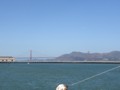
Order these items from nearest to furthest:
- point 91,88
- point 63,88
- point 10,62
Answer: point 63,88, point 91,88, point 10,62

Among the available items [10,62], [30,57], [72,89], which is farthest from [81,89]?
[30,57]

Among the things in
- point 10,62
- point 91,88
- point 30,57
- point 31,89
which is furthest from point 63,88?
point 30,57

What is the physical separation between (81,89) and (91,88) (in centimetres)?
146

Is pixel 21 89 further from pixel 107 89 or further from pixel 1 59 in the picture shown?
pixel 1 59

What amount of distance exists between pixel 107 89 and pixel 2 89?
946 centimetres

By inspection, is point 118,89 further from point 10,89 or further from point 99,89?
point 10,89

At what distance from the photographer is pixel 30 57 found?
19862cm

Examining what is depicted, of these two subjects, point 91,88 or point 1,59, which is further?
point 1,59

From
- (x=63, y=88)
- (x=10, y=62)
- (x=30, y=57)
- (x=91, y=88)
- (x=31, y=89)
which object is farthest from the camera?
(x=30, y=57)

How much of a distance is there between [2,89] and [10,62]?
144628mm

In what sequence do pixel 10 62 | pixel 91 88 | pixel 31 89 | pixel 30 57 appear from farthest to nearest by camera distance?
pixel 30 57 → pixel 10 62 → pixel 91 88 → pixel 31 89

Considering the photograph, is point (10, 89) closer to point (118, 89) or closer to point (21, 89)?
point (21, 89)

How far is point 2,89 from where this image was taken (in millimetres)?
29172

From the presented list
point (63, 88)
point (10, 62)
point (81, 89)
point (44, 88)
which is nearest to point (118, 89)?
point (81, 89)
